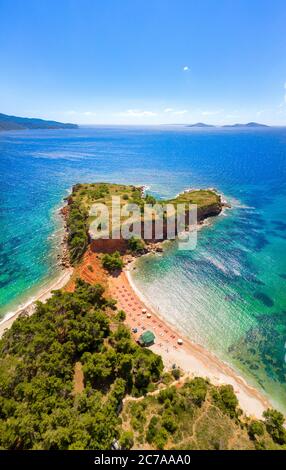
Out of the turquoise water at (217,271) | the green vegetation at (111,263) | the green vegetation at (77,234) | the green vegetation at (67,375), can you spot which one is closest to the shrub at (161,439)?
the green vegetation at (67,375)

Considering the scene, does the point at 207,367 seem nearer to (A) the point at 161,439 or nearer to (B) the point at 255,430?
(B) the point at 255,430

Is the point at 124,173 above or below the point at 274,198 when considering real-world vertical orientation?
above

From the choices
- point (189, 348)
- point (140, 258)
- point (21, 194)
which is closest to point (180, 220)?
point (140, 258)

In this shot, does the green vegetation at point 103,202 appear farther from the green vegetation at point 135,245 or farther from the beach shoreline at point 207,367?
the beach shoreline at point 207,367

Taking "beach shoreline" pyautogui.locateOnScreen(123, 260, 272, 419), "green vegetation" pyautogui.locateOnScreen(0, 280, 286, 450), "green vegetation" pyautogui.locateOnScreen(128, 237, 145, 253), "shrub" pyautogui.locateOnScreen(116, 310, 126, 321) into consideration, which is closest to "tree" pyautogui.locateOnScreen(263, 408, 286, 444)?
"green vegetation" pyautogui.locateOnScreen(0, 280, 286, 450)

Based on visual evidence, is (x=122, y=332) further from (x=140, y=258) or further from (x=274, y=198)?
(x=274, y=198)

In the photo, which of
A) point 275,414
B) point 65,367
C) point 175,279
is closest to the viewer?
point 275,414

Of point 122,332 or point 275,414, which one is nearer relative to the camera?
point 275,414
